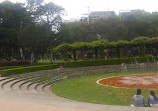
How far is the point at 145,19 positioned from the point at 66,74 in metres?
30.5

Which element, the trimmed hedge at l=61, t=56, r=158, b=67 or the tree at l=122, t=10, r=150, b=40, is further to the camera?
the tree at l=122, t=10, r=150, b=40

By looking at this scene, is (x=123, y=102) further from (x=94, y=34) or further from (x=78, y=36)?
(x=94, y=34)

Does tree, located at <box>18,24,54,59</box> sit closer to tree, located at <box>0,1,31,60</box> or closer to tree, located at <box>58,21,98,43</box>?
tree, located at <box>0,1,31,60</box>

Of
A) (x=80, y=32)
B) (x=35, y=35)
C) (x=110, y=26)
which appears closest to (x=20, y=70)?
(x=35, y=35)

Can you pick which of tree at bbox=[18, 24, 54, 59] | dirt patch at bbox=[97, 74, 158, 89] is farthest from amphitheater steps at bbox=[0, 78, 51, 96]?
tree at bbox=[18, 24, 54, 59]

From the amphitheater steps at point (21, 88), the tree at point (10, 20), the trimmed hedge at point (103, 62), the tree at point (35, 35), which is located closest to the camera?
the amphitheater steps at point (21, 88)

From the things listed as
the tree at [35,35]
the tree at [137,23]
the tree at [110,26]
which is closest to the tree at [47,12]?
the tree at [35,35]

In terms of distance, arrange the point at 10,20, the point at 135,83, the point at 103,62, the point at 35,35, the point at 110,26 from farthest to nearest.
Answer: the point at 110,26 → the point at 10,20 → the point at 35,35 → the point at 103,62 → the point at 135,83

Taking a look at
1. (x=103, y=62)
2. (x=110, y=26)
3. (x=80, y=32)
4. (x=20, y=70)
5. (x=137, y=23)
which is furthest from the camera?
(x=137, y=23)

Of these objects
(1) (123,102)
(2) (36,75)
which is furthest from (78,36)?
(1) (123,102)

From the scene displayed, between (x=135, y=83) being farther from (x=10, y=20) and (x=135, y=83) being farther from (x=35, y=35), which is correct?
(x=10, y=20)

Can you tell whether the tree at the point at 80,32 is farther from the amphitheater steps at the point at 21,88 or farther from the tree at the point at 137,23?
the amphitheater steps at the point at 21,88

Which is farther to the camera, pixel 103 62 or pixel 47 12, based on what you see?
pixel 47 12

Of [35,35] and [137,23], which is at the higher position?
[137,23]
